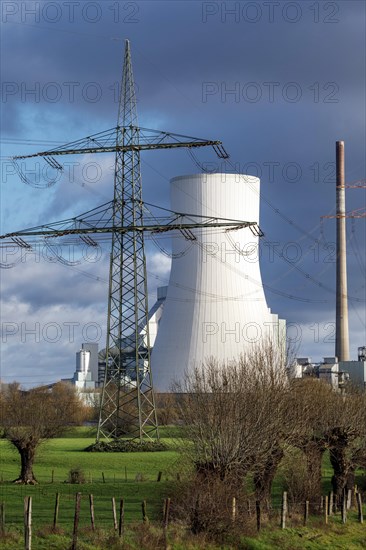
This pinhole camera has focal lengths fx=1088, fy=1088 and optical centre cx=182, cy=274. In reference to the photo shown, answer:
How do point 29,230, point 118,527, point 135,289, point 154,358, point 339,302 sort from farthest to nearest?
1. point 339,302
2. point 154,358
3. point 135,289
4. point 29,230
5. point 118,527

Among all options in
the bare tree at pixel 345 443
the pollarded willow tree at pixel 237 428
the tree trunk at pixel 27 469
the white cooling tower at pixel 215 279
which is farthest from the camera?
the white cooling tower at pixel 215 279

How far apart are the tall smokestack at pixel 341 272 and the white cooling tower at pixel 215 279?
627 inches

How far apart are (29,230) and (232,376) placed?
7.26m

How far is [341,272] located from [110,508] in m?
43.7

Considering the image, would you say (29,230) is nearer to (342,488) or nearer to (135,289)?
(135,289)

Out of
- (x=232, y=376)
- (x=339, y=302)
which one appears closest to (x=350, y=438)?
(x=232, y=376)

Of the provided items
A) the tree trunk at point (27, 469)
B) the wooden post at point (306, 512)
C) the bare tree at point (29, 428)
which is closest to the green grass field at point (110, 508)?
the wooden post at point (306, 512)

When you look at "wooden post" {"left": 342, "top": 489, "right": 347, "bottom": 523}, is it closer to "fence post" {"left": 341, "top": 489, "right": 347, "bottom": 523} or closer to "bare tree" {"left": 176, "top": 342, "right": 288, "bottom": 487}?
"fence post" {"left": 341, "top": 489, "right": 347, "bottom": 523}

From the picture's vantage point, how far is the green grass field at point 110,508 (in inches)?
687

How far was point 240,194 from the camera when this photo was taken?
45.4m

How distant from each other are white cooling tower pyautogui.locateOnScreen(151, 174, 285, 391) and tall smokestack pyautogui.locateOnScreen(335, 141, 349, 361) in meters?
15.9

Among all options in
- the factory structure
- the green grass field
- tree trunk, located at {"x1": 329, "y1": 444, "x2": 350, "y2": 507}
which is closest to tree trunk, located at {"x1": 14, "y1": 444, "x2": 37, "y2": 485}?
the green grass field

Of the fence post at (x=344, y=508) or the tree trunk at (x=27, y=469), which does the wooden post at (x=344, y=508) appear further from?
the tree trunk at (x=27, y=469)

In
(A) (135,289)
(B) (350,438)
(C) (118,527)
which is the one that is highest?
(A) (135,289)
